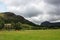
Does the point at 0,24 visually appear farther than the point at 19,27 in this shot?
Yes

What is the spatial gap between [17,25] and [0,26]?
70.3ft

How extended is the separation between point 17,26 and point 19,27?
3.27 metres

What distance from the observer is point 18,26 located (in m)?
174

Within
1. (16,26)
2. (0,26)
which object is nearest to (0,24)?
(0,26)

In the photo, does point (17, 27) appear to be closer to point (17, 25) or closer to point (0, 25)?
point (17, 25)

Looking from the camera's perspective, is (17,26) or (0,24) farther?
(0,24)

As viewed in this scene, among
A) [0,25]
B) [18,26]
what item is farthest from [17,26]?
[0,25]

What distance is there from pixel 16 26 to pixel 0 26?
2009 centimetres

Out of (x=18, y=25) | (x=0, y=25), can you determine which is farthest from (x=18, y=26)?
(x=0, y=25)

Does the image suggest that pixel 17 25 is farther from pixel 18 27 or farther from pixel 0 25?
pixel 0 25

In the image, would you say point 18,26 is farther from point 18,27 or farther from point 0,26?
point 0,26

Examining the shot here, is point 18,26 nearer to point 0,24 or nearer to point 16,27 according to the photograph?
point 16,27

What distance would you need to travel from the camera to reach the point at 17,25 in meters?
176

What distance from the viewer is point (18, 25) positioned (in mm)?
174625
